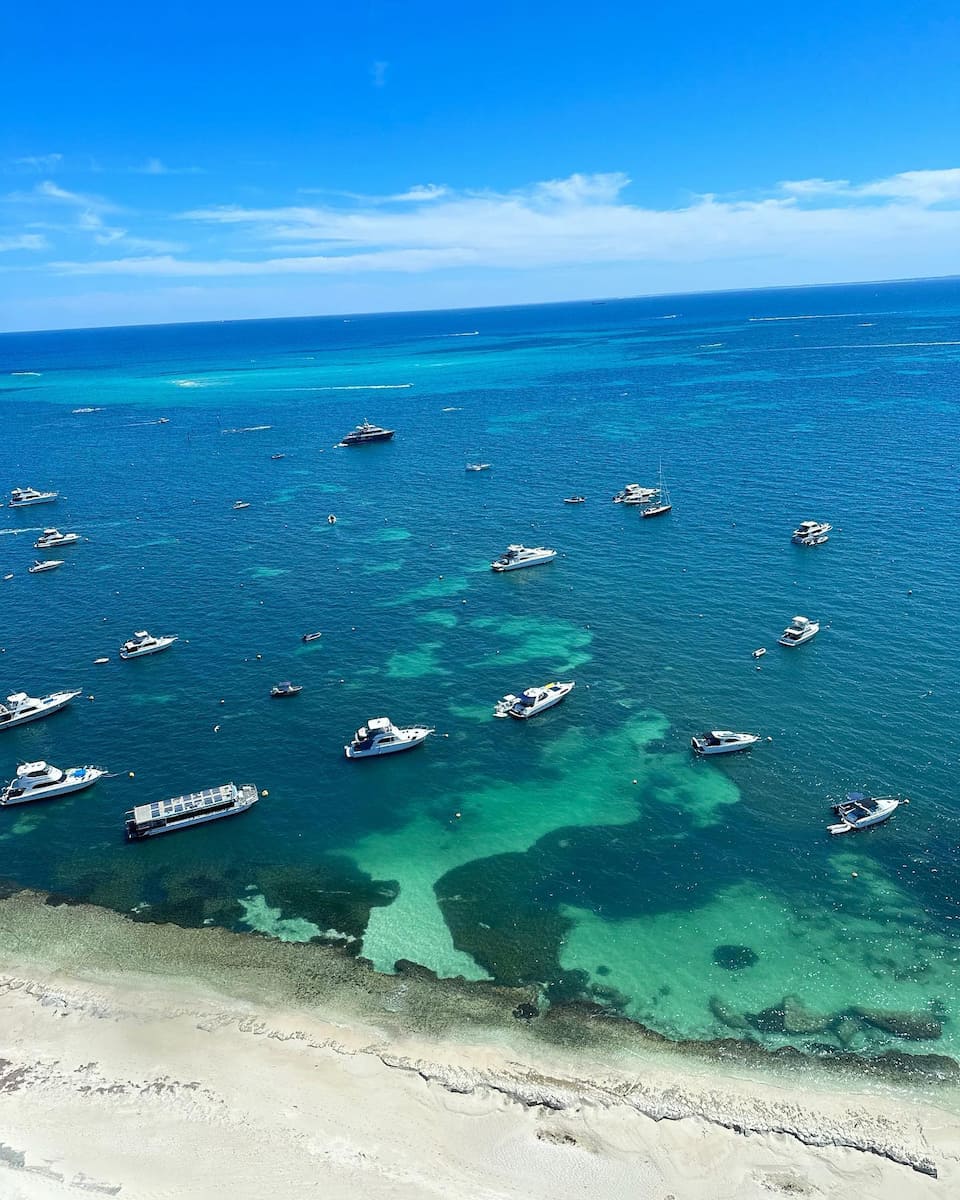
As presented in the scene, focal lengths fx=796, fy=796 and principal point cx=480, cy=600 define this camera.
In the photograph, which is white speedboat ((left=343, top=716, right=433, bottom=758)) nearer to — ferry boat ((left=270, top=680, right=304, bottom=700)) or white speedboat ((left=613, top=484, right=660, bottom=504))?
ferry boat ((left=270, top=680, right=304, bottom=700))

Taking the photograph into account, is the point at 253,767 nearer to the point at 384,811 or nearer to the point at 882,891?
the point at 384,811

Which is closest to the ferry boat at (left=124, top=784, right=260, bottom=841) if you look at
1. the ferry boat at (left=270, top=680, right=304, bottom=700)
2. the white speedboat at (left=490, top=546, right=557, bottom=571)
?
the ferry boat at (left=270, top=680, right=304, bottom=700)

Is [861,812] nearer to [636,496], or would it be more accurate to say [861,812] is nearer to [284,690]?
[284,690]

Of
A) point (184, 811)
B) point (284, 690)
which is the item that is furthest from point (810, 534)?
point (184, 811)

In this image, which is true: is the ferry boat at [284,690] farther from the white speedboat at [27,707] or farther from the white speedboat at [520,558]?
the white speedboat at [520,558]

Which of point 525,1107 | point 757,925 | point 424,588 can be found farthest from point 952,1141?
point 424,588

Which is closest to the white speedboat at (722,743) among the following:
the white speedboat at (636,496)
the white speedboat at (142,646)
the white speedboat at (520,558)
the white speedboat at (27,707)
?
the white speedboat at (520,558)
